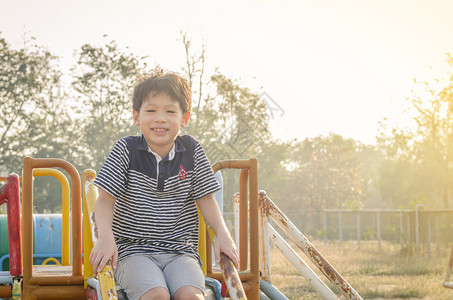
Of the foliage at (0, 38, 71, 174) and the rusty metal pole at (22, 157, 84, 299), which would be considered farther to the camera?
the foliage at (0, 38, 71, 174)

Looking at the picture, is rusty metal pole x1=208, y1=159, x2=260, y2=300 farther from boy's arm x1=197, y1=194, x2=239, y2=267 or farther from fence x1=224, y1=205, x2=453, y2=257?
fence x1=224, y1=205, x2=453, y2=257

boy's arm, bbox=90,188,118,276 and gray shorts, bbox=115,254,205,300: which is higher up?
boy's arm, bbox=90,188,118,276

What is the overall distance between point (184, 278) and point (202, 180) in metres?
0.49

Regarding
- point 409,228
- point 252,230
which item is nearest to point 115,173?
point 252,230

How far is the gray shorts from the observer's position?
7.13 ft

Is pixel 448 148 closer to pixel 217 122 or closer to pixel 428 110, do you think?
pixel 428 110

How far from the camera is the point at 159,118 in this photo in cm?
247

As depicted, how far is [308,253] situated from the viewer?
340 centimetres

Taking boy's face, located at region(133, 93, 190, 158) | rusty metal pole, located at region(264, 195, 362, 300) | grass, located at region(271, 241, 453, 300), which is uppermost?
boy's face, located at region(133, 93, 190, 158)

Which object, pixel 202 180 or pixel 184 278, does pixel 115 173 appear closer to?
pixel 202 180

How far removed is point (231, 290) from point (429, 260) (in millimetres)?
10810

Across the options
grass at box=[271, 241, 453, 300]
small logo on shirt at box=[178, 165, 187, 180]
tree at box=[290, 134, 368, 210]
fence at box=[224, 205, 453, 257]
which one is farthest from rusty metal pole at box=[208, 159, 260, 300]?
tree at box=[290, 134, 368, 210]

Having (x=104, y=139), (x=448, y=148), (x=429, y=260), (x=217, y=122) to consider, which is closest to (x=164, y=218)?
(x=429, y=260)

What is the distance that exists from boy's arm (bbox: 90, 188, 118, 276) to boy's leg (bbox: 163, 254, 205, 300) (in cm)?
22
